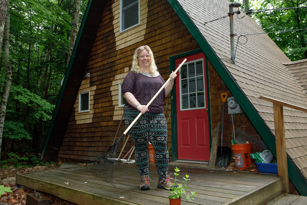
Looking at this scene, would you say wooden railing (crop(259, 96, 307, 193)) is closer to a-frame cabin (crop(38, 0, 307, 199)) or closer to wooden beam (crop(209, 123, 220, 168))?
a-frame cabin (crop(38, 0, 307, 199))

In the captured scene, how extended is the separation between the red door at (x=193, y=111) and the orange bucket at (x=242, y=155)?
0.77 m

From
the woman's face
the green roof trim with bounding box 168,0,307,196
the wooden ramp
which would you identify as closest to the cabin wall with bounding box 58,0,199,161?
the green roof trim with bounding box 168,0,307,196

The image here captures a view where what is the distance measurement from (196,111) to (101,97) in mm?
3308

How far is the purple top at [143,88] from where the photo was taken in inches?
99.0

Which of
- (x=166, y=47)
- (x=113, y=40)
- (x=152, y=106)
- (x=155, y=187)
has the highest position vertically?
(x=113, y=40)

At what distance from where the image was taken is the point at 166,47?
5250 millimetres

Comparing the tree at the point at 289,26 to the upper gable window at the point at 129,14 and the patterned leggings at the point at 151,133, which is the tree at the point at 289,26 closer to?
the upper gable window at the point at 129,14

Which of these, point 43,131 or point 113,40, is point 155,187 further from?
point 43,131

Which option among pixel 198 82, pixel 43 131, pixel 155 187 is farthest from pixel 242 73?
pixel 43 131

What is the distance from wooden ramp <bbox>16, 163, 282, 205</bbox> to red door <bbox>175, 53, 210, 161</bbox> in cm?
85

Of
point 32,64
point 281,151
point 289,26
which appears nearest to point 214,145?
point 281,151

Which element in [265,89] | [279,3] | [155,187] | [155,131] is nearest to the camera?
[155,131]

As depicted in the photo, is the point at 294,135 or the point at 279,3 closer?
the point at 294,135

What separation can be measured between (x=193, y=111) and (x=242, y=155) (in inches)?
54.8
